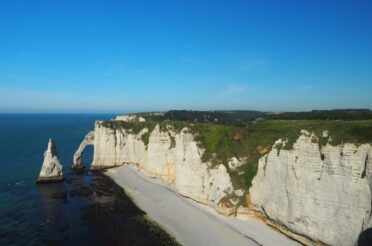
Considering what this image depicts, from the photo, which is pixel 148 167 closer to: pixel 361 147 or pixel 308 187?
pixel 308 187

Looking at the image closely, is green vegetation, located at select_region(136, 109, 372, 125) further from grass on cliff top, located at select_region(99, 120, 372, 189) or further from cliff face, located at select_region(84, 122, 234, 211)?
cliff face, located at select_region(84, 122, 234, 211)

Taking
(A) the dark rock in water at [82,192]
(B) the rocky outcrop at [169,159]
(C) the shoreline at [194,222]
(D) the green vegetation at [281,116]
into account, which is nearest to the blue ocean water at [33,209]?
(A) the dark rock in water at [82,192]

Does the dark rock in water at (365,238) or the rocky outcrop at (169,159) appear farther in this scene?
the rocky outcrop at (169,159)

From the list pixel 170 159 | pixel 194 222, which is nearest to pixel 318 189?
pixel 194 222

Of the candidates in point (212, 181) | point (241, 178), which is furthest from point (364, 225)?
point (212, 181)

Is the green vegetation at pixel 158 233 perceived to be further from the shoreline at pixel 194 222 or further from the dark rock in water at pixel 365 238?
the dark rock in water at pixel 365 238

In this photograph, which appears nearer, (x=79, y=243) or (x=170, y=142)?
(x=79, y=243)

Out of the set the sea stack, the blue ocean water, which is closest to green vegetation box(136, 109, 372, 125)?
the sea stack
